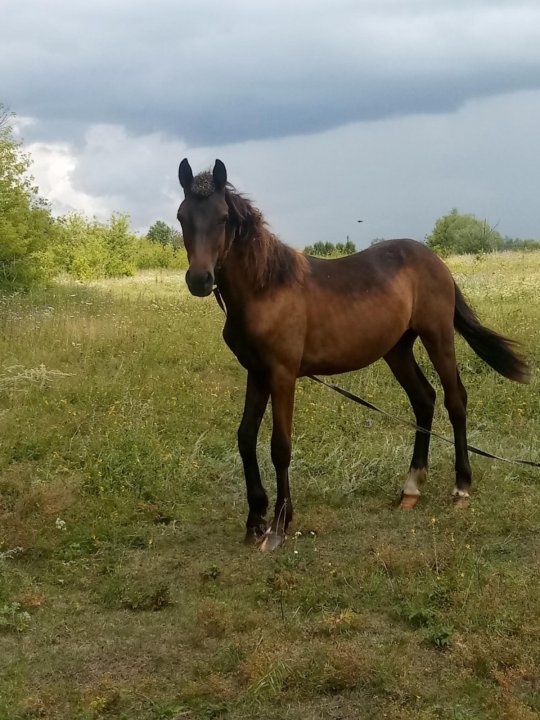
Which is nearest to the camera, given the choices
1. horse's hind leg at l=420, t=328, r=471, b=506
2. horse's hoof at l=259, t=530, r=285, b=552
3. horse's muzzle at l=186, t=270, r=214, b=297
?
horse's muzzle at l=186, t=270, r=214, b=297

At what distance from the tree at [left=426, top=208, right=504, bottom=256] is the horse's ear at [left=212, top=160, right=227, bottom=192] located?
78.0 ft

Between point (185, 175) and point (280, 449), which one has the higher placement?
point (185, 175)

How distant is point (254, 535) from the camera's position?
4.89 metres

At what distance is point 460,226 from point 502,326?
38836 mm

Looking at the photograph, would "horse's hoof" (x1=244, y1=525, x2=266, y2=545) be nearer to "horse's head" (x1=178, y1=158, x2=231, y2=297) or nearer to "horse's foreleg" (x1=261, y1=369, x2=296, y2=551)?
"horse's foreleg" (x1=261, y1=369, x2=296, y2=551)

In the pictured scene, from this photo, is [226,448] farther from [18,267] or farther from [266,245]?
[18,267]

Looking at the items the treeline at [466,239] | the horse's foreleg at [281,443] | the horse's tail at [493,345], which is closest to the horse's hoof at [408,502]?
the horse's foreleg at [281,443]

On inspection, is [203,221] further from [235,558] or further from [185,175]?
[235,558]

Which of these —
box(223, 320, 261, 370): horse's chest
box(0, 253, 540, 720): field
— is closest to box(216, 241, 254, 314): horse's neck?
box(223, 320, 261, 370): horse's chest

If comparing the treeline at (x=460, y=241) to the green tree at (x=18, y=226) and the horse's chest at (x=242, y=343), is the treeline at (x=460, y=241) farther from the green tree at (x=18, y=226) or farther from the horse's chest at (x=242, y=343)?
the horse's chest at (x=242, y=343)

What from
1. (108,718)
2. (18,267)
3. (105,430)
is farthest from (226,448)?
(18,267)

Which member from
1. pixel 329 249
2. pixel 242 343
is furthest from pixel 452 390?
pixel 329 249

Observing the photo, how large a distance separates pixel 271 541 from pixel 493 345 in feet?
8.65

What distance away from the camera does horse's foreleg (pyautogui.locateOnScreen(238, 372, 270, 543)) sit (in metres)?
4.85
